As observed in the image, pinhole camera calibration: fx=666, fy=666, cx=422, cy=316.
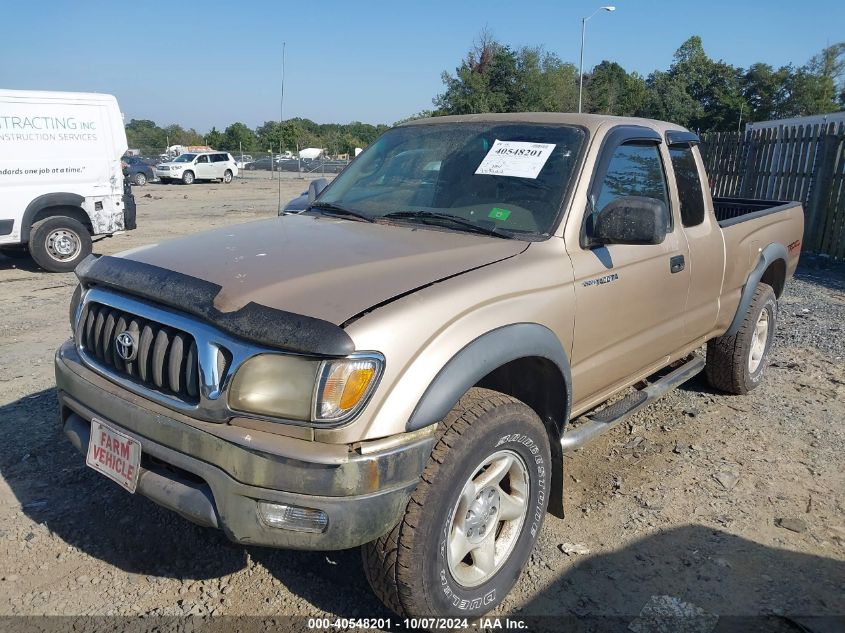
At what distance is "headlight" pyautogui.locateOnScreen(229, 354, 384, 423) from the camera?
6.54 feet

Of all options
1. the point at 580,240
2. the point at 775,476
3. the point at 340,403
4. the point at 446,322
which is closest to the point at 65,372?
the point at 340,403

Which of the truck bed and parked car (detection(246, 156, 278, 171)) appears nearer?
the truck bed

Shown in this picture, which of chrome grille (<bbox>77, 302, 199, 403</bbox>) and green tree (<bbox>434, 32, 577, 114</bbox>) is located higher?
green tree (<bbox>434, 32, 577, 114</bbox>)

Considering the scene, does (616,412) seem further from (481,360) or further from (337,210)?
(337,210)

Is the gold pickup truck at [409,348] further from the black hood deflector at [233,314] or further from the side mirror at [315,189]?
the side mirror at [315,189]

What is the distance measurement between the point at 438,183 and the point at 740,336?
2.57 m

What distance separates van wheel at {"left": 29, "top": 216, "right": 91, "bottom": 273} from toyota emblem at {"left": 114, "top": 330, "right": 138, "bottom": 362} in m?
7.84

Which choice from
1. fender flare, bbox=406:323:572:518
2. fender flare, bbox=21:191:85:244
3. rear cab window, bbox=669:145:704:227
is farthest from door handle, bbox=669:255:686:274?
fender flare, bbox=21:191:85:244

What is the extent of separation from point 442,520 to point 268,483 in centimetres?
60

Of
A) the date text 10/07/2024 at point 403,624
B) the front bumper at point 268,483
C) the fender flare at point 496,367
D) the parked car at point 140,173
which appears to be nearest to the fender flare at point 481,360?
the fender flare at point 496,367

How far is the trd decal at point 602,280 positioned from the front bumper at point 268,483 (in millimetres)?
1171

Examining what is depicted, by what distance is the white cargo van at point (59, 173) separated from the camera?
29.5 ft

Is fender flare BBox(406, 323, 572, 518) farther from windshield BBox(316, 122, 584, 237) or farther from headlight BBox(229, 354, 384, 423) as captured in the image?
windshield BBox(316, 122, 584, 237)

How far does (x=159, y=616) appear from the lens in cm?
252
